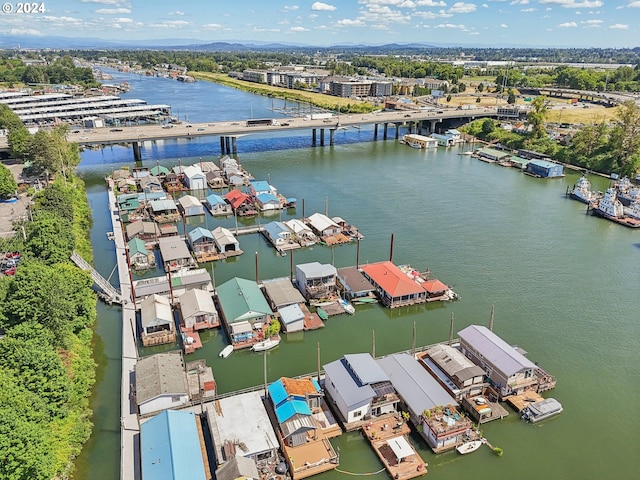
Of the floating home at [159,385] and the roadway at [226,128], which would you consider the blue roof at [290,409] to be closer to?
the floating home at [159,385]

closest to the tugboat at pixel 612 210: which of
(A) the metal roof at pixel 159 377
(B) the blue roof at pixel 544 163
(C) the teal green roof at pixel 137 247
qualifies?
(B) the blue roof at pixel 544 163

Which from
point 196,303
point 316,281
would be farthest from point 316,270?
point 196,303

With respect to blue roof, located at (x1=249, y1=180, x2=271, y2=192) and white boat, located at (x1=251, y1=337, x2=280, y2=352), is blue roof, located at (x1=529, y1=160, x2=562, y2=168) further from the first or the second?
white boat, located at (x1=251, y1=337, x2=280, y2=352)

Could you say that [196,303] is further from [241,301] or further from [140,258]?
[140,258]

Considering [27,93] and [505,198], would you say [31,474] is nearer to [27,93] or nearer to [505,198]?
[505,198]

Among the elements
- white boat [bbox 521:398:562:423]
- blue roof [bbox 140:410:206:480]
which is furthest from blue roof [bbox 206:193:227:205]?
white boat [bbox 521:398:562:423]

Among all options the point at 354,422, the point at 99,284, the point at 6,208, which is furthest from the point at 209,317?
the point at 6,208
